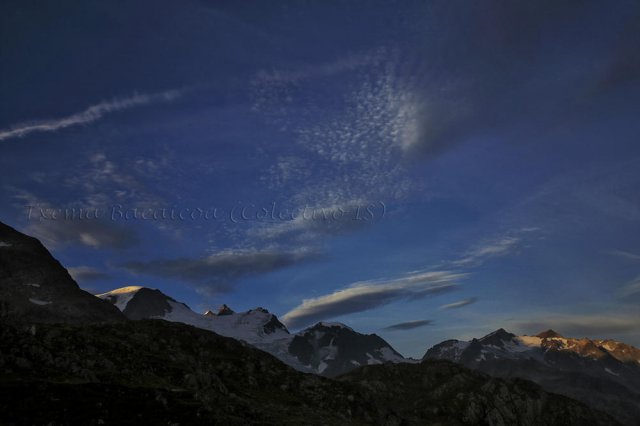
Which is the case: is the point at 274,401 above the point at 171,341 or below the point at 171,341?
below

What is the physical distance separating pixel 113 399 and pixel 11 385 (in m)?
8.73

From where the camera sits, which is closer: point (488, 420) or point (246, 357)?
point (246, 357)

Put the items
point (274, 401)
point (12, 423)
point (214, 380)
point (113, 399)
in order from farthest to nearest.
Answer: point (274, 401)
point (214, 380)
point (113, 399)
point (12, 423)

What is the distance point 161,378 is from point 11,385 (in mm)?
31997

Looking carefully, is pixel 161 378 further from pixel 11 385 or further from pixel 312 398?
pixel 312 398

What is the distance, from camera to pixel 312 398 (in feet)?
348

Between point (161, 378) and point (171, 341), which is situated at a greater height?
point (171, 341)

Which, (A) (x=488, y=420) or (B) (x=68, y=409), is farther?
(A) (x=488, y=420)

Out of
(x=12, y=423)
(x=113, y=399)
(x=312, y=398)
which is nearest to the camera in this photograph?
(x=12, y=423)

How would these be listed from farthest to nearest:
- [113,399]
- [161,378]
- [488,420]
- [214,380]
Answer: [488,420], [214,380], [161,378], [113,399]

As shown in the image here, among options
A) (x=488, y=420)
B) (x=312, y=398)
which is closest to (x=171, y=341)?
(x=312, y=398)

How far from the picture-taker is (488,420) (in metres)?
183

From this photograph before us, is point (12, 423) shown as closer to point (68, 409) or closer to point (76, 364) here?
point (68, 409)

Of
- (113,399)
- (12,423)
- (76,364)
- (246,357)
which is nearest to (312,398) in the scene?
(246,357)
